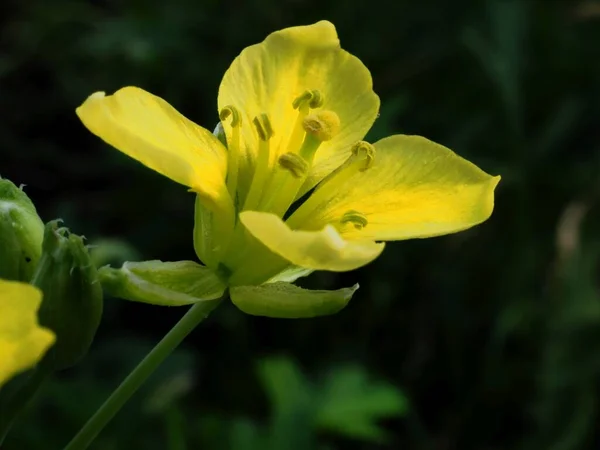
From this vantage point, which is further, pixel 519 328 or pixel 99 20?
pixel 99 20

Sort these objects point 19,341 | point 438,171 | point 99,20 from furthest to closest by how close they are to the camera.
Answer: point 99,20
point 438,171
point 19,341

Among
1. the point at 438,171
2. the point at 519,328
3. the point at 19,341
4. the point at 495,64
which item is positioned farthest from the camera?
the point at 495,64

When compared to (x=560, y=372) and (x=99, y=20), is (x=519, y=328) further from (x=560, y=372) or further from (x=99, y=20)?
(x=99, y=20)

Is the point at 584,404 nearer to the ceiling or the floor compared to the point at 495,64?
nearer to the floor

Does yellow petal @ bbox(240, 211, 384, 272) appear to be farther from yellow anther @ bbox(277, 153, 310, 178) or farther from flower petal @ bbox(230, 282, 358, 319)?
yellow anther @ bbox(277, 153, 310, 178)

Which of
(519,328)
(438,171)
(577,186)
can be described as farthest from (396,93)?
(438,171)

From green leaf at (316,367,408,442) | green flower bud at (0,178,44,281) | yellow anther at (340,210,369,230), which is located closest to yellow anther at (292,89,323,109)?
yellow anther at (340,210,369,230)

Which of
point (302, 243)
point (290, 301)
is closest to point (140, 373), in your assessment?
point (290, 301)

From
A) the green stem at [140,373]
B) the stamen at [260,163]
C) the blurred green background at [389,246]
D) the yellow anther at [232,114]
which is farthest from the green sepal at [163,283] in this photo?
the blurred green background at [389,246]

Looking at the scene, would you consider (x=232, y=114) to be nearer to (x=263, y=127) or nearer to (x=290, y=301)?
(x=263, y=127)
